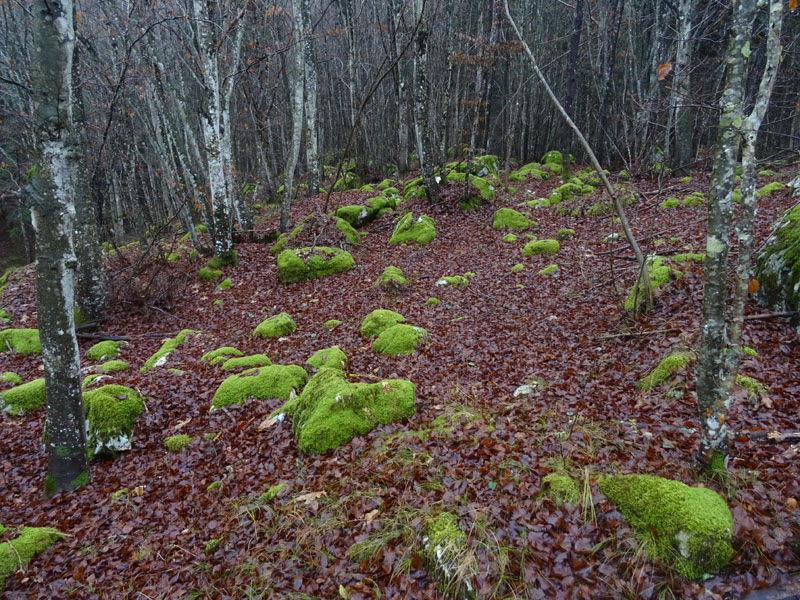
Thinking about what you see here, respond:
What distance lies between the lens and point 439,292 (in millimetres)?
10344

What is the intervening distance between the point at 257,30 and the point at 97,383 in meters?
14.7

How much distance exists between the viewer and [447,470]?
4344mm

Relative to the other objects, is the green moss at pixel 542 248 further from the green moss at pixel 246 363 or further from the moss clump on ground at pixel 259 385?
the green moss at pixel 246 363

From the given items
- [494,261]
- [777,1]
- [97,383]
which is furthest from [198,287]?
[777,1]

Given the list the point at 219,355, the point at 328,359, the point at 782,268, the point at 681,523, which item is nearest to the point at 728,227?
the point at 681,523

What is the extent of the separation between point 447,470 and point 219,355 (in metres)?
5.62

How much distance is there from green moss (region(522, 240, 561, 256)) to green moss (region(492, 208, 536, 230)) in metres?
2.25

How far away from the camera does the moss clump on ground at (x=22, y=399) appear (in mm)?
6859

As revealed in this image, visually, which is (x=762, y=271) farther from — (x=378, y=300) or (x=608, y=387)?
(x=378, y=300)

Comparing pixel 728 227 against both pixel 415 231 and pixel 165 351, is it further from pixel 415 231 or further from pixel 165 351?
pixel 415 231

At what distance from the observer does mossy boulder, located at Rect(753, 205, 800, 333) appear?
5703 mm

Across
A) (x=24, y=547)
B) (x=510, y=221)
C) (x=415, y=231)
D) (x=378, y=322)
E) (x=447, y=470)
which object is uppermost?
(x=510, y=221)

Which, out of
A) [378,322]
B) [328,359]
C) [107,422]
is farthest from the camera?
[378,322]

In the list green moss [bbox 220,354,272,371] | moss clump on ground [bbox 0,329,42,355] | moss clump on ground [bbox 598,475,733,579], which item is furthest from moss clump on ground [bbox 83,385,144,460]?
moss clump on ground [bbox 598,475,733,579]
